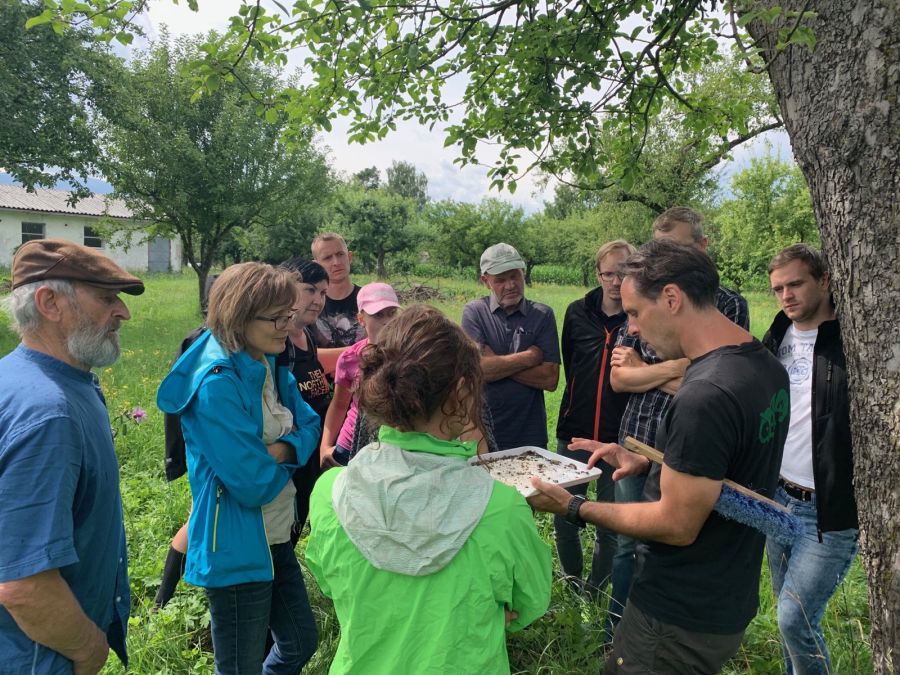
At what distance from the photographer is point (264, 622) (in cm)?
232

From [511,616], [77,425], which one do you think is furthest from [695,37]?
[77,425]

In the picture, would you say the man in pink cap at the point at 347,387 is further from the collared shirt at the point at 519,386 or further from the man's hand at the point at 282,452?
the collared shirt at the point at 519,386

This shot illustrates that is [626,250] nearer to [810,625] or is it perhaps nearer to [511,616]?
[810,625]

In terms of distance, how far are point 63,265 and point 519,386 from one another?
2.71 m

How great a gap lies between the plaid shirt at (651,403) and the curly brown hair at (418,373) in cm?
160

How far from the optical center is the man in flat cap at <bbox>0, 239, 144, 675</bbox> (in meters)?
1.52

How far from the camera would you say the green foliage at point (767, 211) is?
23.5 meters

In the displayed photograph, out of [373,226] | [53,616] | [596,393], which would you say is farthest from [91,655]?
[373,226]

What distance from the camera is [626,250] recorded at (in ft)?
11.6

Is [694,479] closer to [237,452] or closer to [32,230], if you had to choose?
[237,452]

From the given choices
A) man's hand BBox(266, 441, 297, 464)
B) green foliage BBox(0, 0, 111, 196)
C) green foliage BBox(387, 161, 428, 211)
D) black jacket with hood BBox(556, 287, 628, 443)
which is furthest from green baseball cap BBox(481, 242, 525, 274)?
green foliage BBox(387, 161, 428, 211)

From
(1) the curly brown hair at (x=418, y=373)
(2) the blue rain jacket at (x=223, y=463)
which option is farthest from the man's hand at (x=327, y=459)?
(1) the curly brown hair at (x=418, y=373)

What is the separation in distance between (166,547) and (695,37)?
4.79 m

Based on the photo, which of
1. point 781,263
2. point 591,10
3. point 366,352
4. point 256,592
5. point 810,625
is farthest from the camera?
point 591,10
